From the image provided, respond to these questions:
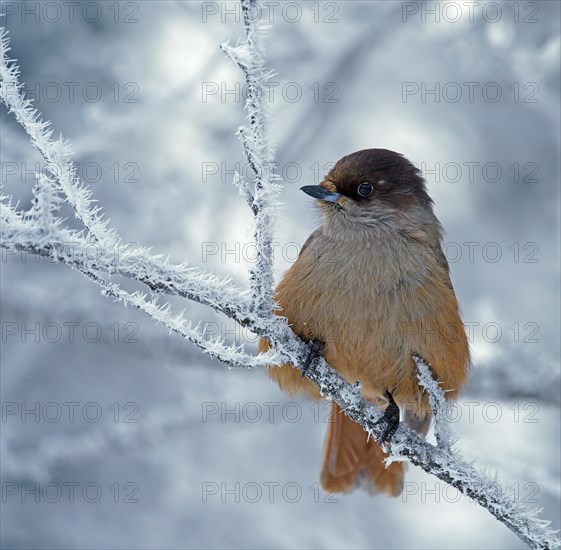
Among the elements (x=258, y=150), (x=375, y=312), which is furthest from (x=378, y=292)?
(x=258, y=150)

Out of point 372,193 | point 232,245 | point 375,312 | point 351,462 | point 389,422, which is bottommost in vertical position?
point 389,422

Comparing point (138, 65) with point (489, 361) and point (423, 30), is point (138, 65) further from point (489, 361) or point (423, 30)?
point (489, 361)

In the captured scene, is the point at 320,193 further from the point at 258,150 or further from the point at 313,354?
the point at 258,150

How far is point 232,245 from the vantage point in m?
6.23

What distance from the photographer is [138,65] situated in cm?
674

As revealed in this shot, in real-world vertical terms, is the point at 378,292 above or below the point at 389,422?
above

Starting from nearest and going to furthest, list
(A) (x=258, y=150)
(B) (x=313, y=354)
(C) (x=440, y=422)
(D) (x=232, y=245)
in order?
(A) (x=258, y=150), (C) (x=440, y=422), (B) (x=313, y=354), (D) (x=232, y=245)

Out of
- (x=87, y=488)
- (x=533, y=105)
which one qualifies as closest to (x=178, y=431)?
(x=87, y=488)

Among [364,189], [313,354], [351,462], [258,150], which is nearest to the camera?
A: [258,150]

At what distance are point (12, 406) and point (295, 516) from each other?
2290 mm

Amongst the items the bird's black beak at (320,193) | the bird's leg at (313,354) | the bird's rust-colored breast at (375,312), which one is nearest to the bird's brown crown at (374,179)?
the bird's black beak at (320,193)

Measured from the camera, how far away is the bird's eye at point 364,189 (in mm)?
4824

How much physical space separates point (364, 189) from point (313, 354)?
1.27m

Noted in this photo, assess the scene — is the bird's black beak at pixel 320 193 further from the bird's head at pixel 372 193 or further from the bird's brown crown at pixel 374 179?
the bird's brown crown at pixel 374 179
